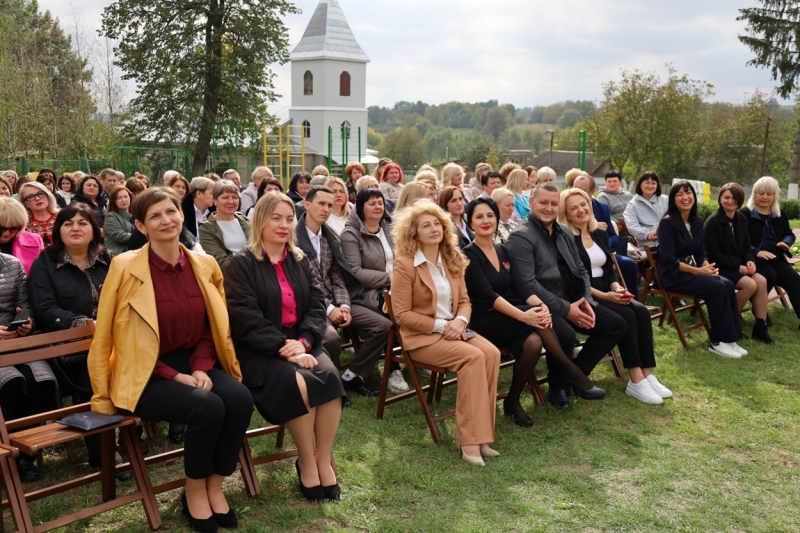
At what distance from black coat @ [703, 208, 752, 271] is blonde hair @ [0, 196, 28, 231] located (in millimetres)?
Result: 6668

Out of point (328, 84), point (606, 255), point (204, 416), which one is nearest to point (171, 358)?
point (204, 416)

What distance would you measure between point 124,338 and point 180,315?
31 centimetres

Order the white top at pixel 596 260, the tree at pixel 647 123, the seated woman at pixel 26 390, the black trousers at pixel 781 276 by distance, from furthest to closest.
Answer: the tree at pixel 647 123 < the black trousers at pixel 781 276 < the white top at pixel 596 260 < the seated woman at pixel 26 390

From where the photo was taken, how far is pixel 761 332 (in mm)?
7586

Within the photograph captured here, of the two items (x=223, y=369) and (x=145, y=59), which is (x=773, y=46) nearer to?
(x=145, y=59)

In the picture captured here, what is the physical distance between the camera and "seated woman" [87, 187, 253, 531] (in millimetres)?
3578

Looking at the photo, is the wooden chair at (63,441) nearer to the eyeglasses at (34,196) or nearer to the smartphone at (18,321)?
the smartphone at (18,321)

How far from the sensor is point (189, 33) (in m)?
27.3

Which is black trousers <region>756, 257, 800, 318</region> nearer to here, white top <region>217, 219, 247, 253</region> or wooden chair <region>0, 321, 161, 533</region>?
white top <region>217, 219, 247, 253</region>

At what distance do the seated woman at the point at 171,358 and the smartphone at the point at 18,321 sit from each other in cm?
105

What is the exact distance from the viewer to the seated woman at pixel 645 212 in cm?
860

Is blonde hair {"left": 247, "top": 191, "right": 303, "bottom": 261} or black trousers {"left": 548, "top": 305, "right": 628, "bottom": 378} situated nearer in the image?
blonde hair {"left": 247, "top": 191, "right": 303, "bottom": 261}

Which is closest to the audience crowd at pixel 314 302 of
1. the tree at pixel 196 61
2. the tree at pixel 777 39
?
the tree at pixel 196 61

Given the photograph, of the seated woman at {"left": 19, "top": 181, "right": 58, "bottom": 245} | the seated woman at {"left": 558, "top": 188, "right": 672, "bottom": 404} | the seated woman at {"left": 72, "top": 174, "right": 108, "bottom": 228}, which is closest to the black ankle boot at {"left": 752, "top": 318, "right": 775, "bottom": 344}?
the seated woman at {"left": 558, "top": 188, "right": 672, "bottom": 404}
